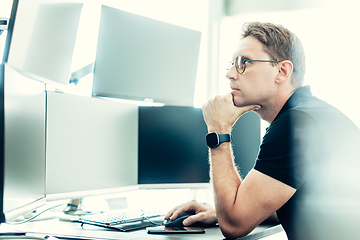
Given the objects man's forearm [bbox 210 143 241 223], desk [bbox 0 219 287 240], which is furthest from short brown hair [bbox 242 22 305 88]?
desk [bbox 0 219 287 240]

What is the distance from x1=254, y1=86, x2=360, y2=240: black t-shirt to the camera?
95 cm

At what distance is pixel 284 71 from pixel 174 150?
1.89 ft

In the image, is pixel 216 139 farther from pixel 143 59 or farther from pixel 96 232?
pixel 143 59

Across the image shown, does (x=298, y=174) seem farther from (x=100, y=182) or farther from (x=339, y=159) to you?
(x=100, y=182)

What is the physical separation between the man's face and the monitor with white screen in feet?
1.60

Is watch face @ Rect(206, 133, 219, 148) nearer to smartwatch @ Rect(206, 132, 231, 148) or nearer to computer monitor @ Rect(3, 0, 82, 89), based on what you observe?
smartwatch @ Rect(206, 132, 231, 148)

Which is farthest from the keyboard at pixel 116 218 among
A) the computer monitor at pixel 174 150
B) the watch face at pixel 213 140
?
the watch face at pixel 213 140

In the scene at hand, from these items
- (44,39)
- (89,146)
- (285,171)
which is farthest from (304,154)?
(44,39)

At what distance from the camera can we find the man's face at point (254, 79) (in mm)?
1197

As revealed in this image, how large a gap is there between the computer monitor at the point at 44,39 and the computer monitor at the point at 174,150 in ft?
1.34

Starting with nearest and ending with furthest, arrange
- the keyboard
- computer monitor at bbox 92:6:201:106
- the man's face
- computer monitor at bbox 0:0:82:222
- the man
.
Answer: computer monitor at bbox 0:0:82:222, the man, the keyboard, the man's face, computer monitor at bbox 92:6:201:106

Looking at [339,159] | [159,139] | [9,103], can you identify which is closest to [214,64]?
[159,139]

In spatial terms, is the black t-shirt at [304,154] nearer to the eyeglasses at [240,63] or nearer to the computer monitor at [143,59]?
the eyeglasses at [240,63]

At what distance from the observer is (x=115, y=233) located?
1.01 meters
